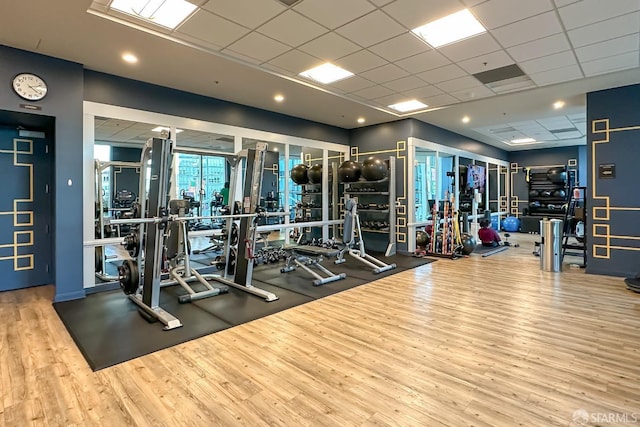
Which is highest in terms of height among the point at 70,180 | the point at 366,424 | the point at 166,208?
the point at 70,180

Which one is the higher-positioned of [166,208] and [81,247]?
[166,208]

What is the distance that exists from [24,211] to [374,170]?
19.0 feet

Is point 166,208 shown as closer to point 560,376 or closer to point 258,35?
point 258,35

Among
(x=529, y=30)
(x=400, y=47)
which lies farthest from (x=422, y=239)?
(x=529, y=30)

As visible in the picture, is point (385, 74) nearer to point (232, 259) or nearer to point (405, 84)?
point (405, 84)

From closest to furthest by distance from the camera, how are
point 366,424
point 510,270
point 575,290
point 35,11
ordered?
point 366,424
point 35,11
point 575,290
point 510,270

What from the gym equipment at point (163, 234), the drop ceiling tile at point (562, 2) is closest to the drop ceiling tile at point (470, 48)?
the drop ceiling tile at point (562, 2)

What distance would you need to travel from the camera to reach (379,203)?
7.73 metres

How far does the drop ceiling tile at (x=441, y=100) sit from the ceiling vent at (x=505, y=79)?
700 mm

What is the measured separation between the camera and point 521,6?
3.17 m

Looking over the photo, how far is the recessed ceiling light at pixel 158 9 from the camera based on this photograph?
310 cm

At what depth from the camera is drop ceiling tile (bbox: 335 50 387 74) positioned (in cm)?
425

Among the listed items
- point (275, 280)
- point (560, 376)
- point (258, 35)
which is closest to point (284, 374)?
point (560, 376)

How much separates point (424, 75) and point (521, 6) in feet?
6.04
